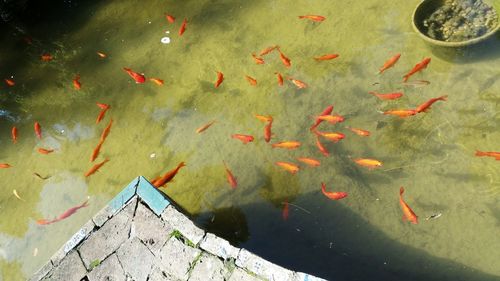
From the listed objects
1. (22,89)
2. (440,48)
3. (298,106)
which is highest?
(440,48)

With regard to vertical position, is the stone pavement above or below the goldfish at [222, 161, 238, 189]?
above

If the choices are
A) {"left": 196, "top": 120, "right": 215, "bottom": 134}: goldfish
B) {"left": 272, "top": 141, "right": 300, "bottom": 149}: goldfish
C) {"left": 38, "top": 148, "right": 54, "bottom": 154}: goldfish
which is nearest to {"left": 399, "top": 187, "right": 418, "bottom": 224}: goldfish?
{"left": 272, "top": 141, "right": 300, "bottom": 149}: goldfish

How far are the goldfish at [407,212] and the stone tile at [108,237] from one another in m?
2.14

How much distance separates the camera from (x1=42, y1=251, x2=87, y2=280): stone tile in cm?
351

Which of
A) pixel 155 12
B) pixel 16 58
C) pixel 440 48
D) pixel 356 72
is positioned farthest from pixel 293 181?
pixel 16 58

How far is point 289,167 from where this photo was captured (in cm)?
416

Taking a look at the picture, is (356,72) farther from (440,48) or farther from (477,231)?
(477,231)

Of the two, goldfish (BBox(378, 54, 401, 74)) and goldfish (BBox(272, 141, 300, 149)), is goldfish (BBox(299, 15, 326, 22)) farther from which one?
goldfish (BBox(272, 141, 300, 149))

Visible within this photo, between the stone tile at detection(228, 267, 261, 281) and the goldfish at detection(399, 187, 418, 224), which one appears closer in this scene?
the stone tile at detection(228, 267, 261, 281)

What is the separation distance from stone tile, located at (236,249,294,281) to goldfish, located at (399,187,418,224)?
1.19m

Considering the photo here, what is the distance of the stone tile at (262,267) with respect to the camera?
302cm

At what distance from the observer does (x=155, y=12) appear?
5977 millimetres

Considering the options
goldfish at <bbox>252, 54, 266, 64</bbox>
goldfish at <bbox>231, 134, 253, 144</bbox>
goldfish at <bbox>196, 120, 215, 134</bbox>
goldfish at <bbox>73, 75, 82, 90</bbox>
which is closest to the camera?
goldfish at <bbox>231, 134, 253, 144</bbox>

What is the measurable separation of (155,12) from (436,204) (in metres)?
4.15
